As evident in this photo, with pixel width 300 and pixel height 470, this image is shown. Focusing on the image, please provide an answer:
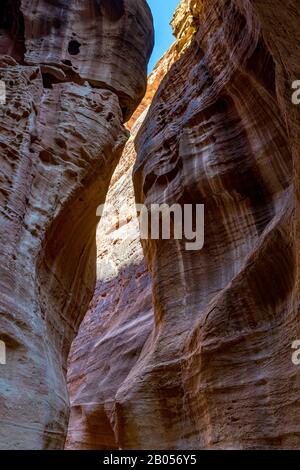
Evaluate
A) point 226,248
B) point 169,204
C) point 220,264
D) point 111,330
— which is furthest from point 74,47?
point 111,330

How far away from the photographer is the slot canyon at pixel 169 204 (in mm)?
4770

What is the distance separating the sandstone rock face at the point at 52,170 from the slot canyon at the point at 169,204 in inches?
0.8

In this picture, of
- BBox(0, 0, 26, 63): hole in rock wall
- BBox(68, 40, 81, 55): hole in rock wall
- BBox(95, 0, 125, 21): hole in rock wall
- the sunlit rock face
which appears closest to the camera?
the sunlit rock face

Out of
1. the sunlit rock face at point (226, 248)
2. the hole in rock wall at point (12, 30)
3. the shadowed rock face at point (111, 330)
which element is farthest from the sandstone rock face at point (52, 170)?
the shadowed rock face at point (111, 330)

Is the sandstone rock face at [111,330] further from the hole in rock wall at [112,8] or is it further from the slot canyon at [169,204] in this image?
the hole in rock wall at [112,8]

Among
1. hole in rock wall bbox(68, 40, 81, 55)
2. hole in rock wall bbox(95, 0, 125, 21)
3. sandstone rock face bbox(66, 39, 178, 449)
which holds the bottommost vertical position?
sandstone rock face bbox(66, 39, 178, 449)

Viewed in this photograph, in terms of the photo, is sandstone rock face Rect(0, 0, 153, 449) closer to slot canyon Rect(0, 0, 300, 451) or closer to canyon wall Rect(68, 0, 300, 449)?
slot canyon Rect(0, 0, 300, 451)

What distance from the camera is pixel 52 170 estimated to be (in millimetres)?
6074

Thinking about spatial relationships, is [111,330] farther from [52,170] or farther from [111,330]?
[52,170]

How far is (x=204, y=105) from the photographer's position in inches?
340

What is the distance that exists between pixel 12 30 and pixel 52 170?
3043mm

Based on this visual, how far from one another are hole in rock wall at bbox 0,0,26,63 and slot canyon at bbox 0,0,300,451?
0.08 ft

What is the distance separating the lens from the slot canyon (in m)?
4.77

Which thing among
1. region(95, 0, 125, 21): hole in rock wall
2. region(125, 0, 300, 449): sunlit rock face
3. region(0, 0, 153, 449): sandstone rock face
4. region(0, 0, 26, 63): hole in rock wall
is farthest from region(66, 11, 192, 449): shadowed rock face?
region(0, 0, 26, 63): hole in rock wall
